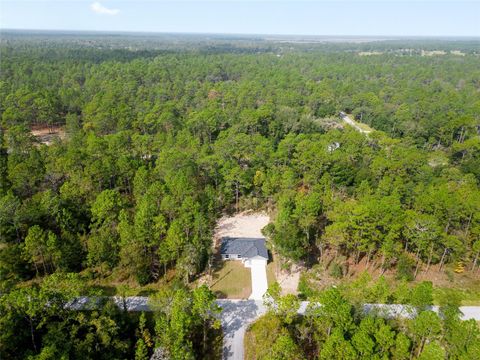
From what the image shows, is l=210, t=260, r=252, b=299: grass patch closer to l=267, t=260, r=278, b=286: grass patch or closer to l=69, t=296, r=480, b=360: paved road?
l=69, t=296, r=480, b=360: paved road

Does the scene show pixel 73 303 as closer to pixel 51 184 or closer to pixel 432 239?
pixel 51 184

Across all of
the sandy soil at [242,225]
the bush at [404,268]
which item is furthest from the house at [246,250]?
the bush at [404,268]

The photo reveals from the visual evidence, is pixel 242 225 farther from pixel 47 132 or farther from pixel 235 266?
pixel 47 132

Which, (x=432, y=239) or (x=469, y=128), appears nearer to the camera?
(x=432, y=239)

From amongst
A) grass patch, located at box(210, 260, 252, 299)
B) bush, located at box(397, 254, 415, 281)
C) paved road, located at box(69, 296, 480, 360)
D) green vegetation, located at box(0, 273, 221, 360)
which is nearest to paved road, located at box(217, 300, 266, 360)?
paved road, located at box(69, 296, 480, 360)

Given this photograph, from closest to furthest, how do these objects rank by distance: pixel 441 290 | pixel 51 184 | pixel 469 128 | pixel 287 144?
pixel 441 290 → pixel 51 184 → pixel 287 144 → pixel 469 128

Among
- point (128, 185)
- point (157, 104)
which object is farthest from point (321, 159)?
point (157, 104)

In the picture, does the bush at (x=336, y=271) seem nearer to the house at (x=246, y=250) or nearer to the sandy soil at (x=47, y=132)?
the house at (x=246, y=250)

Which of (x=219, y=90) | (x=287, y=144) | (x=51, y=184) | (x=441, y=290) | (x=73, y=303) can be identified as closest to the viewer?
(x=73, y=303)
